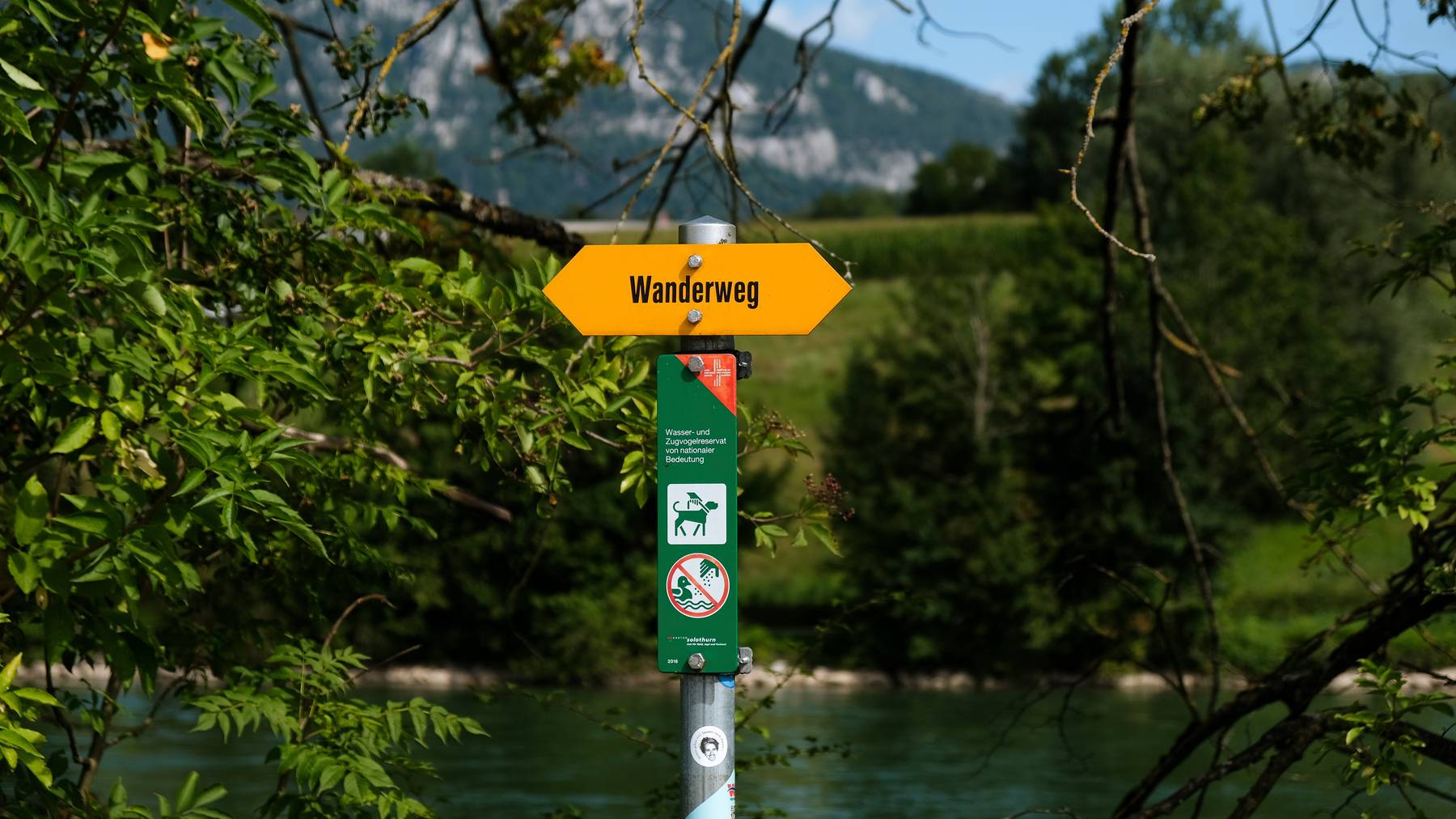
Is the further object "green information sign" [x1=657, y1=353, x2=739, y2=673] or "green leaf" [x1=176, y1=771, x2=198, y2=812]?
"green leaf" [x1=176, y1=771, x2=198, y2=812]

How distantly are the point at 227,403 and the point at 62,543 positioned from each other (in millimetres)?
543

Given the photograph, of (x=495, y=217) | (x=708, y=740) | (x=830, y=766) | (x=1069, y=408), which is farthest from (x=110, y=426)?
(x=1069, y=408)

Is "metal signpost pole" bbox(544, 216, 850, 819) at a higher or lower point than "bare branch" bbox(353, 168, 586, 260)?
lower

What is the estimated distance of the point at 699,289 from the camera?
3.49 m

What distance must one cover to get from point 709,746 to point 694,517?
1.47ft

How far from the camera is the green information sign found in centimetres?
329

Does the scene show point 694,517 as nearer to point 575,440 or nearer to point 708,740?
point 708,740

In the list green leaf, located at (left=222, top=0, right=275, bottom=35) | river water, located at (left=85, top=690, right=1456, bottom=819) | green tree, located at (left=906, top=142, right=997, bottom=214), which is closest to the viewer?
green leaf, located at (left=222, top=0, right=275, bottom=35)

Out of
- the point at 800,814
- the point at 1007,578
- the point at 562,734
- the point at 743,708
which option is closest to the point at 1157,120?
the point at 1007,578

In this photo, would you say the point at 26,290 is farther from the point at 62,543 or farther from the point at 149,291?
the point at 62,543

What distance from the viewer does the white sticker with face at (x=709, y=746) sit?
3281mm

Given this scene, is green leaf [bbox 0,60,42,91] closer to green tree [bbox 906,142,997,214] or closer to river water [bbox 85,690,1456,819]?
river water [bbox 85,690,1456,819]

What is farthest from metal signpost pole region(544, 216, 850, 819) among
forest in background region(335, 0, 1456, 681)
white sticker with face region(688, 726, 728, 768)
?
forest in background region(335, 0, 1456, 681)

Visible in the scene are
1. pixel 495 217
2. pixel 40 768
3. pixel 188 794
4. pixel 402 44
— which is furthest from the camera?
pixel 495 217
